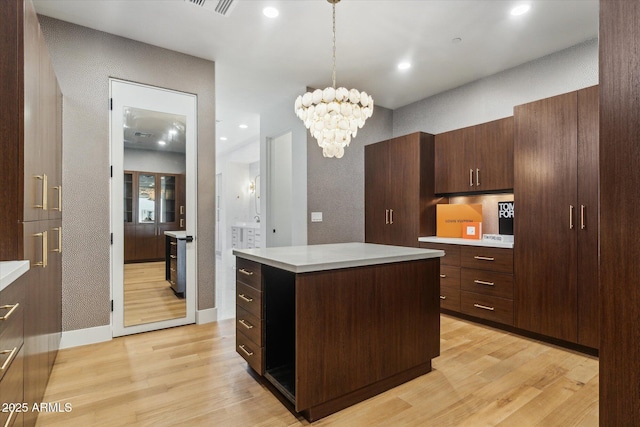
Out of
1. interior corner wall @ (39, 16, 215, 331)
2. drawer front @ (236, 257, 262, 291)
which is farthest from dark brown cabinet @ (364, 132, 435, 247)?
interior corner wall @ (39, 16, 215, 331)

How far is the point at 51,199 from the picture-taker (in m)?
2.29

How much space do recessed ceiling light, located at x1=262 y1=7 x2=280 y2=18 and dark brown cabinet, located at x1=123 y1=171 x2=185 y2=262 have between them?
72.0 inches

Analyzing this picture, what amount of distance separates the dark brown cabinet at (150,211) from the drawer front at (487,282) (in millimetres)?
3195

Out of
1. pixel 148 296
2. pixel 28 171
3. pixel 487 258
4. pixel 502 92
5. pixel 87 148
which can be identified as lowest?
pixel 148 296

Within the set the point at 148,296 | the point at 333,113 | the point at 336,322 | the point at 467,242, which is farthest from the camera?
the point at 467,242

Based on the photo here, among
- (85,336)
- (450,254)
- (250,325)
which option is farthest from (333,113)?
(85,336)

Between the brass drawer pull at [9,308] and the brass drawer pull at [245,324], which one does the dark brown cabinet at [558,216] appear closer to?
the brass drawer pull at [245,324]

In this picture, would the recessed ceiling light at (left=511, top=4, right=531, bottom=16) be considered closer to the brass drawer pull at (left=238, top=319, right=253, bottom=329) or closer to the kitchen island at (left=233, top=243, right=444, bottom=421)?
the kitchen island at (left=233, top=243, right=444, bottom=421)

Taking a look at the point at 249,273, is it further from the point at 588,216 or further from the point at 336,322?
the point at 588,216

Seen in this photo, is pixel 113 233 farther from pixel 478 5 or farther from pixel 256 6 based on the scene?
pixel 478 5

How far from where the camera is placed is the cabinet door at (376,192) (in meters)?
4.84

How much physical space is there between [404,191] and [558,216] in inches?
72.7

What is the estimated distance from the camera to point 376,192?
5.00 meters

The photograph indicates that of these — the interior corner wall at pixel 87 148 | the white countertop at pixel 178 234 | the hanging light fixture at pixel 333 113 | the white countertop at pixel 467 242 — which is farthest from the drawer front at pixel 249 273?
the white countertop at pixel 467 242
